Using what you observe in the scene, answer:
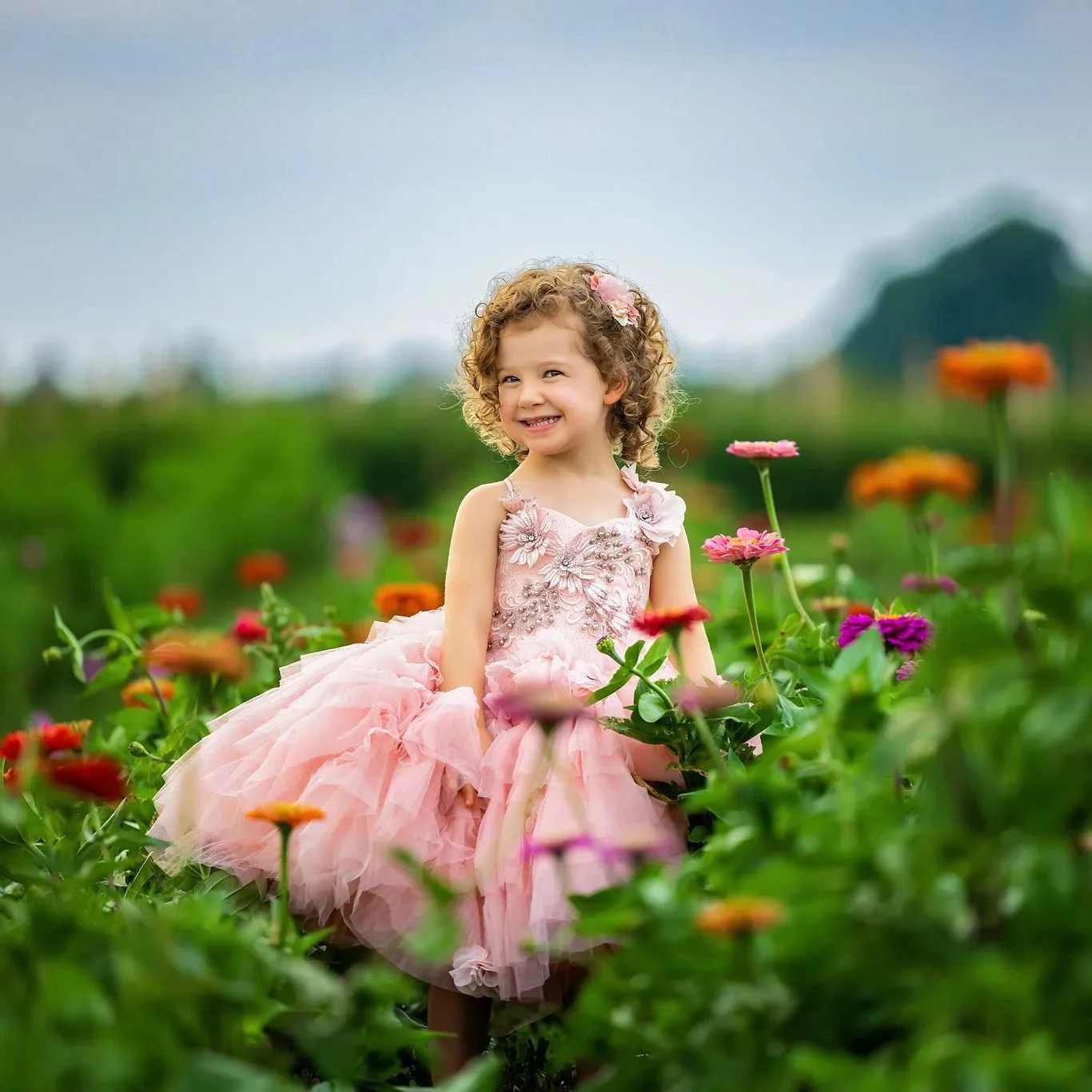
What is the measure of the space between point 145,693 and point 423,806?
44.0 inches

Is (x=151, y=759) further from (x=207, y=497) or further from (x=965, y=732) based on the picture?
(x=207, y=497)

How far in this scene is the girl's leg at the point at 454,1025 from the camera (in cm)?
206

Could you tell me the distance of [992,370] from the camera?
1.30 meters

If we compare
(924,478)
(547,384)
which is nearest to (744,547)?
(547,384)

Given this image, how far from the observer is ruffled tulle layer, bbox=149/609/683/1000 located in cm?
192

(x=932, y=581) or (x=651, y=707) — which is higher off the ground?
(x=932, y=581)

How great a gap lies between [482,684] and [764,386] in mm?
10414

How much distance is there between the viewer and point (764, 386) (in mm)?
12273

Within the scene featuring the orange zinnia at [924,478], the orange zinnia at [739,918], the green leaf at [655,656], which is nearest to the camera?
the orange zinnia at [739,918]

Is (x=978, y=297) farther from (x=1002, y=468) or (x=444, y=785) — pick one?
(x=1002, y=468)

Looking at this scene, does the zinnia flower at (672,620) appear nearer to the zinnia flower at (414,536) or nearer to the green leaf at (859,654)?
the green leaf at (859,654)

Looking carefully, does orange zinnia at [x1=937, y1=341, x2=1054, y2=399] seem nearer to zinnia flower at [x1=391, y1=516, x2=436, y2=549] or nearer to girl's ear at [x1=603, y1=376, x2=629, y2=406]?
girl's ear at [x1=603, y1=376, x2=629, y2=406]

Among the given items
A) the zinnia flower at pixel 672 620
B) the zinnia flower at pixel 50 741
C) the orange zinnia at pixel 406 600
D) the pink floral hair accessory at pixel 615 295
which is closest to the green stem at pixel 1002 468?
the zinnia flower at pixel 672 620

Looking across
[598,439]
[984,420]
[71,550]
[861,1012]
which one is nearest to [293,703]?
[598,439]
